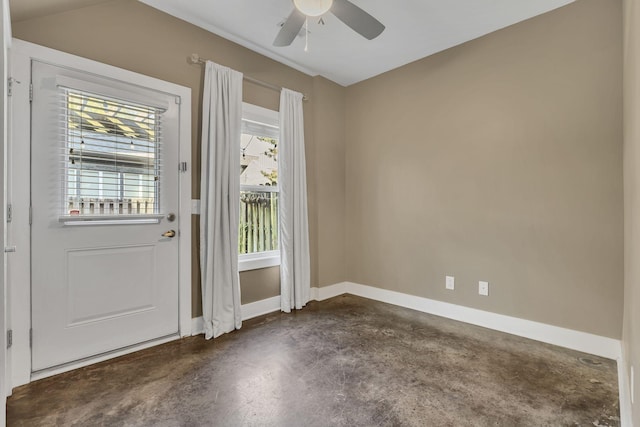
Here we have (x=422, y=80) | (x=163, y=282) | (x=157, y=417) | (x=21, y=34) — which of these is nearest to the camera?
(x=157, y=417)

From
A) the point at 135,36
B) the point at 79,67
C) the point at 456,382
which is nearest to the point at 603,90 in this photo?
the point at 456,382

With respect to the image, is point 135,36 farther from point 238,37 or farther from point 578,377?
point 578,377

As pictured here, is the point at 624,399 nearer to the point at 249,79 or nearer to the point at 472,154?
the point at 472,154

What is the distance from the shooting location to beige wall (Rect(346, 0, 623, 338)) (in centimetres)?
237

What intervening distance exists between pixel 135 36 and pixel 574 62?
343cm

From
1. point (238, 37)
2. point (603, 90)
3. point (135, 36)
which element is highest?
point (238, 37)

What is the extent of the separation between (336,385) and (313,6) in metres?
2.37

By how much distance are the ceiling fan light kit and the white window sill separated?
2.23 m

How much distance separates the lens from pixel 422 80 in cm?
339

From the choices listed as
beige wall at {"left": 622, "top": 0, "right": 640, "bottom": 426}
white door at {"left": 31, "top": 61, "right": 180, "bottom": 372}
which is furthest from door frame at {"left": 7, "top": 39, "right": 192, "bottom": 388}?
beige wall at {"left": 622, "top": 0, "right": 640, "bottom": 426}

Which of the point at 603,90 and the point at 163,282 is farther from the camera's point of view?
the point at 163,282

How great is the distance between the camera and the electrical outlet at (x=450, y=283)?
10.4ft

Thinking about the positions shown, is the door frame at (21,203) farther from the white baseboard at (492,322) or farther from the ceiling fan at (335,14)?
the ceiling fan at (335,14)

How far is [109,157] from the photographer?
2.32 meters
